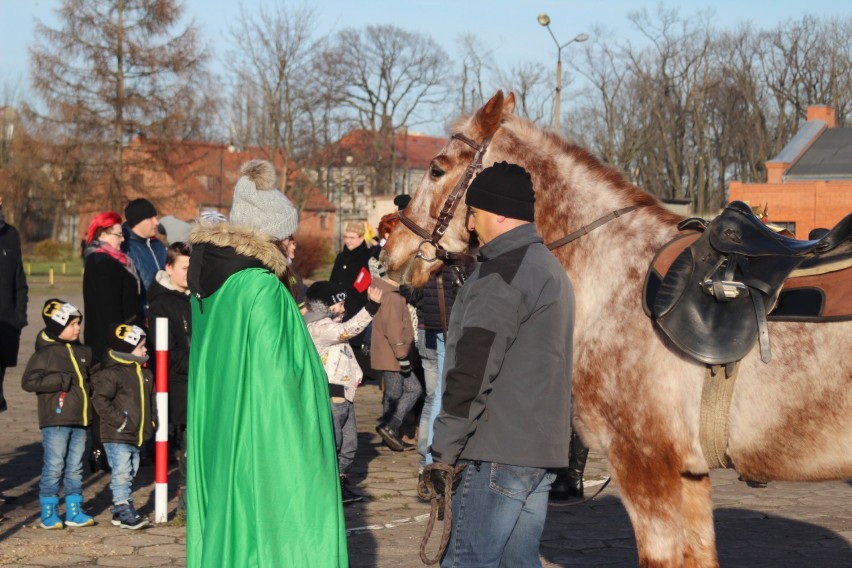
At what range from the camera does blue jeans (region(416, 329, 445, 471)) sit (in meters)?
8.97

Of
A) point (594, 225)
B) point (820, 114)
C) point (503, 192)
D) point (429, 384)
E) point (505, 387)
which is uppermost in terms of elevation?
point (820, 114)

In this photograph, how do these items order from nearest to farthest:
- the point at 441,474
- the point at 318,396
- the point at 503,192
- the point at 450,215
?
the point at 441,474, the point at 503,192, the point at 318,396, the point at 450,215

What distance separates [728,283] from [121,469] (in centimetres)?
464

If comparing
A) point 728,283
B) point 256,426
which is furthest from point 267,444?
point 728,283

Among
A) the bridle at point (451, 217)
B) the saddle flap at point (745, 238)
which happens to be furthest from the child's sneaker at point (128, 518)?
the saddle flap at point (745, 238)

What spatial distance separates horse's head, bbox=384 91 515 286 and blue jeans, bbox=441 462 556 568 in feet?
5.13

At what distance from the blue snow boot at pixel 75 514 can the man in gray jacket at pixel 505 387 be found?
13.4 ft

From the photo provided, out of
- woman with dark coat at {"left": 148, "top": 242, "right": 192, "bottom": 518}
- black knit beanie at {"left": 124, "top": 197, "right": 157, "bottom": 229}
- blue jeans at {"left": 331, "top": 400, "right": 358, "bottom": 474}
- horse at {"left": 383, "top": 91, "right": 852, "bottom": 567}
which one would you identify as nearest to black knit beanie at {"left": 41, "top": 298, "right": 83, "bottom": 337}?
woman with dark coat at {"left": 148, "top": 242, "right": 192, "bottom": 518}

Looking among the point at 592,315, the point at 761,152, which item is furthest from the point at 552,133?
the point at 761,152

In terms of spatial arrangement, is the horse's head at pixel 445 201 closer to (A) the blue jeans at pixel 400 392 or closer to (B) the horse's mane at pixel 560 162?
(B) the horse's mane at pixel 560 162

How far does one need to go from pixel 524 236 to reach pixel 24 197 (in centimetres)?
5278

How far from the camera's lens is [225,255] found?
15.6 feet

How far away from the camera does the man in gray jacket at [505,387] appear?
3.89 metres

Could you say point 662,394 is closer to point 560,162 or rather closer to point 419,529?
point 560,162
